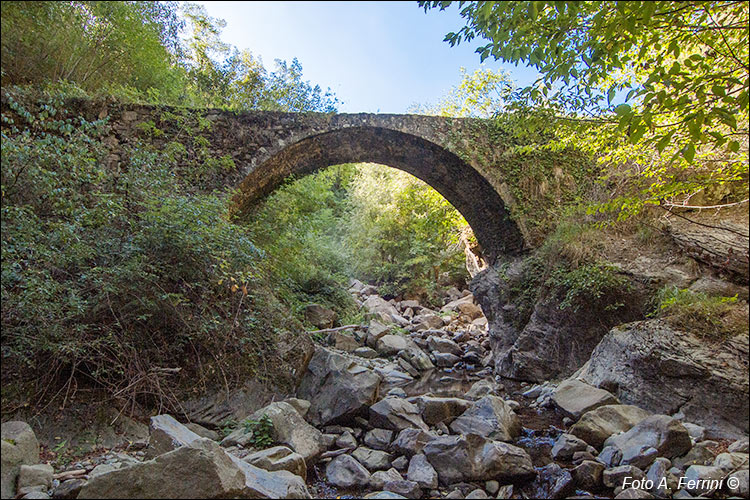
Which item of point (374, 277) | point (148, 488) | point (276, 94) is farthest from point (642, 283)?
point (374, 277)

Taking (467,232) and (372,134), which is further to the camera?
(467,232)

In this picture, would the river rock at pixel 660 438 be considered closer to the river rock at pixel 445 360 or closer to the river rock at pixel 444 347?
the river rock at pixel 445 360

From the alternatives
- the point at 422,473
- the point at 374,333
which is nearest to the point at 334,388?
the point at 422,473

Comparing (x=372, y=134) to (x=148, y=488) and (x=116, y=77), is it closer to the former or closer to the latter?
(x=116, y=77)

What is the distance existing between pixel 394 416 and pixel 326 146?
5124mm

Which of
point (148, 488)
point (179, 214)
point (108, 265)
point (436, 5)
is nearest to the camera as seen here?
point (148, 488)

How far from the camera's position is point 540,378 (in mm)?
6191

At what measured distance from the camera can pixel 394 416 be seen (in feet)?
12.8

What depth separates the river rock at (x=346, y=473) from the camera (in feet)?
9.40

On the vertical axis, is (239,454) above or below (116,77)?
below

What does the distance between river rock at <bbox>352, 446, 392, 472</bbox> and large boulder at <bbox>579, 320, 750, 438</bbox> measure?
2.69 meters

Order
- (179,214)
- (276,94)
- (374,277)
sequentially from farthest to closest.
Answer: (374,277) → (276,94) → (179,214)

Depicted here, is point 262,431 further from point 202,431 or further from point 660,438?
point 660,438

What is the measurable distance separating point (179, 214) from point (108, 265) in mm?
729
